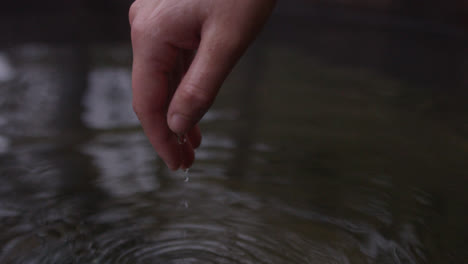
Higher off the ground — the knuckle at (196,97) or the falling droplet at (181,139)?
the falling droplet at (181,139)

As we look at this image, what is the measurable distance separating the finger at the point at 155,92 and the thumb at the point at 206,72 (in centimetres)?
9

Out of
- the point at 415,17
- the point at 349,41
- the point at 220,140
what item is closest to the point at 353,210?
the point at 220,140

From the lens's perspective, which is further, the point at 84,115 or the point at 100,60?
the point at 100,60

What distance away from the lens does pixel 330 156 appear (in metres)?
1.74

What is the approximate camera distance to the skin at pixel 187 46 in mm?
754

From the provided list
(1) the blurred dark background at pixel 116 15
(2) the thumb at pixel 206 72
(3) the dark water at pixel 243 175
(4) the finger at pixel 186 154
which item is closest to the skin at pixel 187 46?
(2) the thumb at pixel 206 72

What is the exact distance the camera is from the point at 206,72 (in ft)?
2.52

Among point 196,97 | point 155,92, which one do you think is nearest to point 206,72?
point 196,97

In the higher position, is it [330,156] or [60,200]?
[330,156]

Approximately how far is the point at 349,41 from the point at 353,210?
11.3 ft

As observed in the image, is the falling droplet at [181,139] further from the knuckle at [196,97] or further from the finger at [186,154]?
the knuckle at [196,97]

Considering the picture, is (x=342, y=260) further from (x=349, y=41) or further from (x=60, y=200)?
(x=349, y=41)

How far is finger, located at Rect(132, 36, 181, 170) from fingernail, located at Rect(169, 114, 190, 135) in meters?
0.09

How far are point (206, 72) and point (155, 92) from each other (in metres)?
0.17
